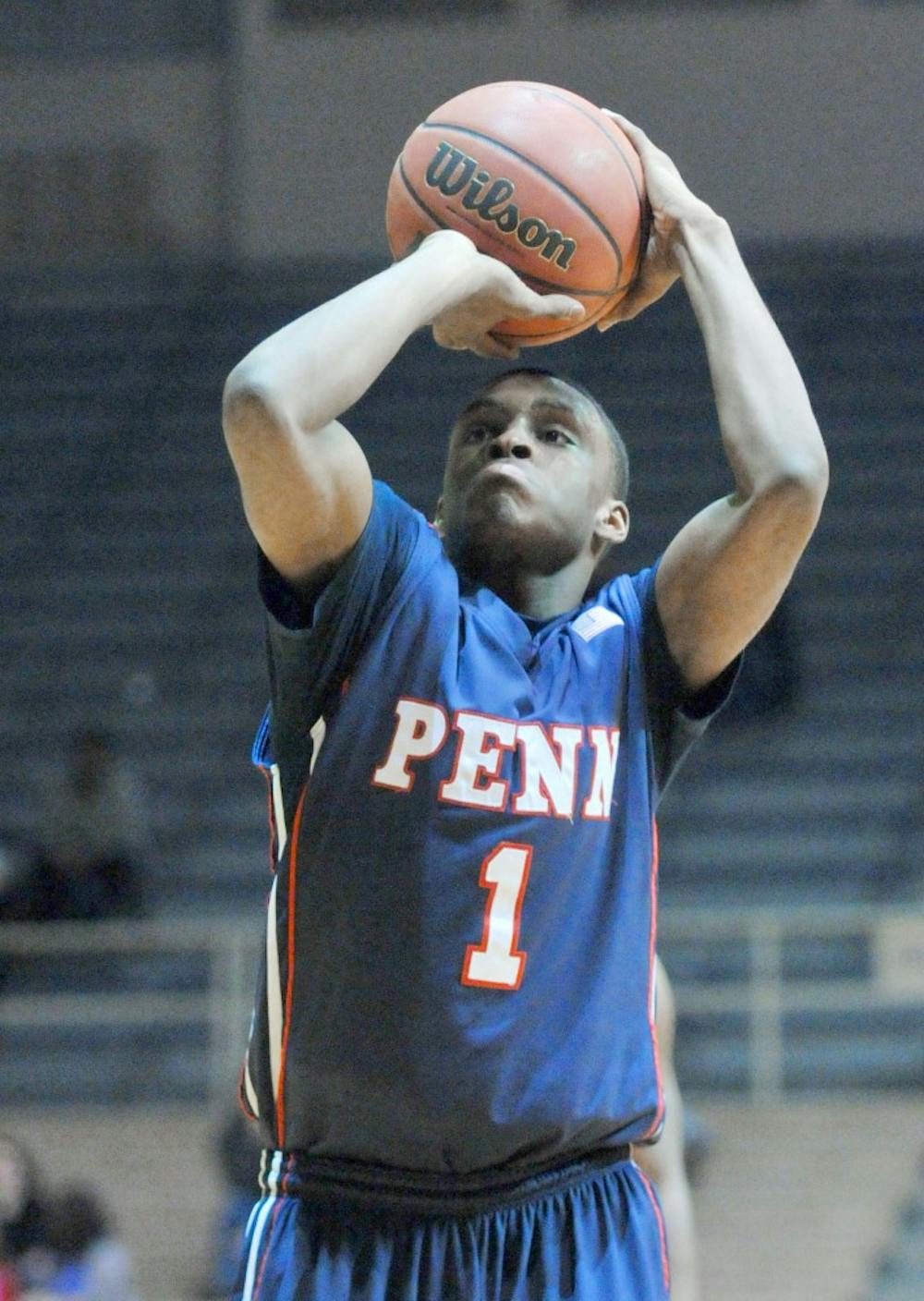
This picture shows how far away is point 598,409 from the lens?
3174 mm

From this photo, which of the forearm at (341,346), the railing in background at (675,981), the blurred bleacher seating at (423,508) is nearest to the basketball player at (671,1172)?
the forearm at (341,346)

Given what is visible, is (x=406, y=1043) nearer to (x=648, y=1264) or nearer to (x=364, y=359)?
(x=648, y=1264)

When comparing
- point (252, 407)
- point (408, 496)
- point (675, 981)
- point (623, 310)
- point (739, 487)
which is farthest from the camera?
point (408, 496)

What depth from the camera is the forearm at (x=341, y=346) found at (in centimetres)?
266

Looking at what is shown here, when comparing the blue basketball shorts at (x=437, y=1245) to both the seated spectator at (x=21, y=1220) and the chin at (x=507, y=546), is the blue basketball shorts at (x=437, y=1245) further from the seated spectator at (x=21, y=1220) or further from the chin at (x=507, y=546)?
the seated spectator at (x=21, y=1220)

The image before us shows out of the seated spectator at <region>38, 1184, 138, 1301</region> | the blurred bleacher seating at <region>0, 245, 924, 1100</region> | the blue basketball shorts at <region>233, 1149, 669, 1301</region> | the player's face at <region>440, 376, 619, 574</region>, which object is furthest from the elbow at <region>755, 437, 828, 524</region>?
the blurred bleacher seating at <region>0, 245, 924, 1100</region>

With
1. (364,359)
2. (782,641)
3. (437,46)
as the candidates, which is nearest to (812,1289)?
→ (782,641)

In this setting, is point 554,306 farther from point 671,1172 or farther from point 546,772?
point 671,1172

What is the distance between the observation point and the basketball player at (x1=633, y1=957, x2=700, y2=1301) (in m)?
3.66

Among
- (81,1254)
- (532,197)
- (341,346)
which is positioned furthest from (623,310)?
(81,1254)

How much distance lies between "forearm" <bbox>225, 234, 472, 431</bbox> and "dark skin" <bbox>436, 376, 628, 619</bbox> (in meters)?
0.25

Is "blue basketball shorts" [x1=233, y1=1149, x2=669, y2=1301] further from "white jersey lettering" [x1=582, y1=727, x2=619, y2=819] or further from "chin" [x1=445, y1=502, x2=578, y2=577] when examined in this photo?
"chin" [x1=445, y1=502, x2=578, y2=577]

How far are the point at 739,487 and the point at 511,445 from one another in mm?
327

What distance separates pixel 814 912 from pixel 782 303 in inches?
188
